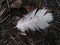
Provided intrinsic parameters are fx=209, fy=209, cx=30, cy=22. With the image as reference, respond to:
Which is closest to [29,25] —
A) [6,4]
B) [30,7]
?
[30,7]

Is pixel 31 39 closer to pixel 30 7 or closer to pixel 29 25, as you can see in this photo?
pixel 29 25

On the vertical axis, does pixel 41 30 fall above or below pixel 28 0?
below

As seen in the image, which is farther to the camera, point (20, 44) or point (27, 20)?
point (27, 20)

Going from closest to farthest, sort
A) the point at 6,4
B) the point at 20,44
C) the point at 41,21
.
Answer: the point at 20,44 → the point at 41,21 → the point at 6,4

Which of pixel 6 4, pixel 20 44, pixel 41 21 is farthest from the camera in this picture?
pixel 6 4

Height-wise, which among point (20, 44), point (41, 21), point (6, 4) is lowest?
point (20, 44)

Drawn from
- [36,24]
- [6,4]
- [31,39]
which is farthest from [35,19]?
[6,4]
